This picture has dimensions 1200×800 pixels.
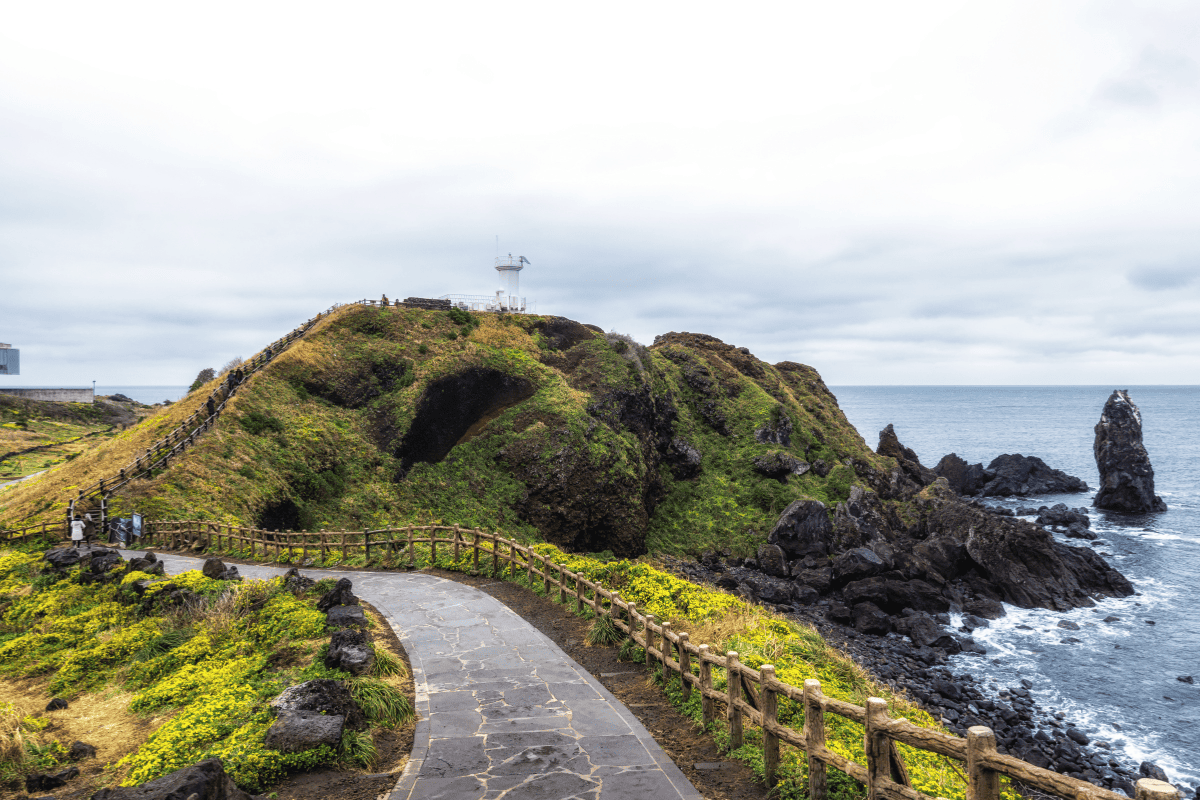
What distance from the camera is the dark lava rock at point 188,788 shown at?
5863 millimetres

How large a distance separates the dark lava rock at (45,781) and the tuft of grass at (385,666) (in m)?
4.02

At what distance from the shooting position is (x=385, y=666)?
1105 cm

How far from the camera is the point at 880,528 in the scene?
46781 mm

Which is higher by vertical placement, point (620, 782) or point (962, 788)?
point (620, 782)

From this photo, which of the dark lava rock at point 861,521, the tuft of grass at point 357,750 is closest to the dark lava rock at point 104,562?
the tuft of grass at point 357,750

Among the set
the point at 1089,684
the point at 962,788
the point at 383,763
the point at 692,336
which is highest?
the point at 692,336

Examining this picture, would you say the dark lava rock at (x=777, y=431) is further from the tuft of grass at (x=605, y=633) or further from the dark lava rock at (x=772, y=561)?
the tuft of grass at (x=605, y=633)

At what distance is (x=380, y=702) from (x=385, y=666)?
181 cm

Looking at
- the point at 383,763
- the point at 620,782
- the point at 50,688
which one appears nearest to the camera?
the point at 620,782

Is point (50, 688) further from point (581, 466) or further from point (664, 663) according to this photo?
point (581, 466)

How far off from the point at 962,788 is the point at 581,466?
111ft

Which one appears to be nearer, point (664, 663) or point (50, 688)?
point (664, 663)

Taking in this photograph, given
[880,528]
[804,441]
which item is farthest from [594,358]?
[880,528]

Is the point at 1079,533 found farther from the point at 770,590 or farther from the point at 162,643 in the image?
the point at 162,643
